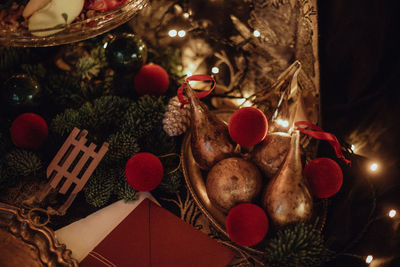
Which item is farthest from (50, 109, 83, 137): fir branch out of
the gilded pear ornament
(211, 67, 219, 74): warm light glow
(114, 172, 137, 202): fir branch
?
(211, 67, 219, 74): warm light glow

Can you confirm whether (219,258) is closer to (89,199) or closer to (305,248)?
(305,248)

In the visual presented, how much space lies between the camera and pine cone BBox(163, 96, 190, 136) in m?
0.67

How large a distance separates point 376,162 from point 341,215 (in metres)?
0.13

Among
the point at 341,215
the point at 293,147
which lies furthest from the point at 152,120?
the point at 341,215

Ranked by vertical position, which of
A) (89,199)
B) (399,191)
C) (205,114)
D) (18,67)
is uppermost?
(399,191)

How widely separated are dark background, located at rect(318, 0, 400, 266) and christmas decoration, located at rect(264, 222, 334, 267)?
0.32 feet

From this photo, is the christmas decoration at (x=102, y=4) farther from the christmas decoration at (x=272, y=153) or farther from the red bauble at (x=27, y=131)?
the christmas decoration at (x=272, y=153)

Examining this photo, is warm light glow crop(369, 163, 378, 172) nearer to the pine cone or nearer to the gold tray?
the gold tray

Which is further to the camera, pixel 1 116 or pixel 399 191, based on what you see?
pixel 1 116

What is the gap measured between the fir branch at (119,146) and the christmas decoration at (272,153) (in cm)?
26

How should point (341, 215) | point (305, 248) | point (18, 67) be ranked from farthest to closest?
point (18, 67) → point (341, 215) → point (305, 248)

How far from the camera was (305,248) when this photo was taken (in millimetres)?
499

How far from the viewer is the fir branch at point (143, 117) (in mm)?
667

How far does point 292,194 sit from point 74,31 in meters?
0.48
